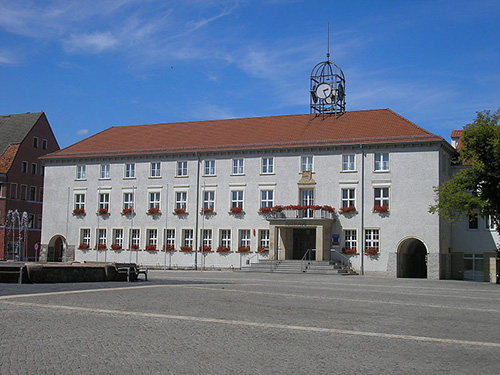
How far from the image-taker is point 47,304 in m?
15.9

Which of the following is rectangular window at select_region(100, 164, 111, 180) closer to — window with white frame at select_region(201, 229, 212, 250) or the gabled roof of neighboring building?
the gabled roof of neighboring building

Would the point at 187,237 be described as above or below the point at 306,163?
below

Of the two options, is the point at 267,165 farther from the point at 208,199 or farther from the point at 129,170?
the point at 129,170

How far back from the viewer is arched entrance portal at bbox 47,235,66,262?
194 ft

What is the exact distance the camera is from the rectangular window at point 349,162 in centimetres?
4859

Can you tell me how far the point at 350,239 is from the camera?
4803cm

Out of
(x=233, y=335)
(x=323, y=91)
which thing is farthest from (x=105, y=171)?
(x=233, y=335)

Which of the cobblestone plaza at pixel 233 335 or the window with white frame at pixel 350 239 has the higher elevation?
the window with white frame at pixel 350 239

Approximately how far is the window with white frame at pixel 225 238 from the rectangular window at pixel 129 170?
9.99 m

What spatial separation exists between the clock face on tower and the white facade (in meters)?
7.10

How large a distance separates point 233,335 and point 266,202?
39.1 meters

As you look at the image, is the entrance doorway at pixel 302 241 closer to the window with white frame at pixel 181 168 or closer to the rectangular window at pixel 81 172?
the window with white frame at pixel 181 168

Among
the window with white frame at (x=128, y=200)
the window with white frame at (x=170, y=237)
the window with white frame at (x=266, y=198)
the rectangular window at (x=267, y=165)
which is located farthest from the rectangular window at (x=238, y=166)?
the window with white frame at (x=128, y=200)

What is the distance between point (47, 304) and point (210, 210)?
1455 inches
